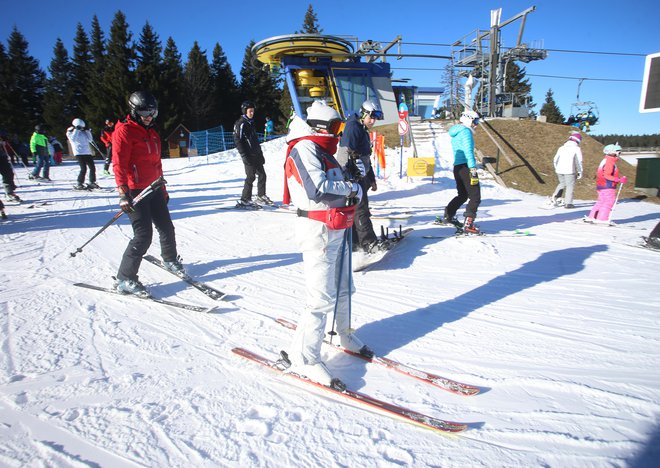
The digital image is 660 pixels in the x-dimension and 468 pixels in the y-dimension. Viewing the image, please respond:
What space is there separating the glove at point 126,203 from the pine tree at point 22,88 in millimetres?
48356

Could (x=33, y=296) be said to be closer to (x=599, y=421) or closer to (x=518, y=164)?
(x=599, y=421)

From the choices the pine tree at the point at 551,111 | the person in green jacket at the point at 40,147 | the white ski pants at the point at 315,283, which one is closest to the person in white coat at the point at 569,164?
the white ski pants at the point at 315,283

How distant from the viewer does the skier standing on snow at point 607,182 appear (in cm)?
730

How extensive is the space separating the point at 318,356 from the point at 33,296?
3.39 meters

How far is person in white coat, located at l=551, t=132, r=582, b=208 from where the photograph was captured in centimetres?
896

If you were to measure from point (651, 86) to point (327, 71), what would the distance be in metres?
12.9

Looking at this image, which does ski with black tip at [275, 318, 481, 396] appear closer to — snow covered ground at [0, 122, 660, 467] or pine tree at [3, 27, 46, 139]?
snow covered ground at [0, 122, 660, 467]

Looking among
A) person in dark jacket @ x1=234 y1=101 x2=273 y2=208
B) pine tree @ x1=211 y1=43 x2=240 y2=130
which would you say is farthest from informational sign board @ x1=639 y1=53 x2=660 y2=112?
pine tree @ x1=211 y1=43 x2=240 y2=130

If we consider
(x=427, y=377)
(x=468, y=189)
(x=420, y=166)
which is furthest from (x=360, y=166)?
(x=420, y=166)

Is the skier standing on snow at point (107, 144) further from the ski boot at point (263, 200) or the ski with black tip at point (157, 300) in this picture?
the ski with black tip at point (157, 300)

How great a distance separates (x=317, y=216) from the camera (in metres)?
2.50

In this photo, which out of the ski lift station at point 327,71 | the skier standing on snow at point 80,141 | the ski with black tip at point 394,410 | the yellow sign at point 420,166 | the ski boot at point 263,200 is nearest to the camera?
the ski with black tip at point 394,410

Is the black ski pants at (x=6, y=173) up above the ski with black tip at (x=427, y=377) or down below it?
above

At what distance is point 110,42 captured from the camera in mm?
Answer: 37938
